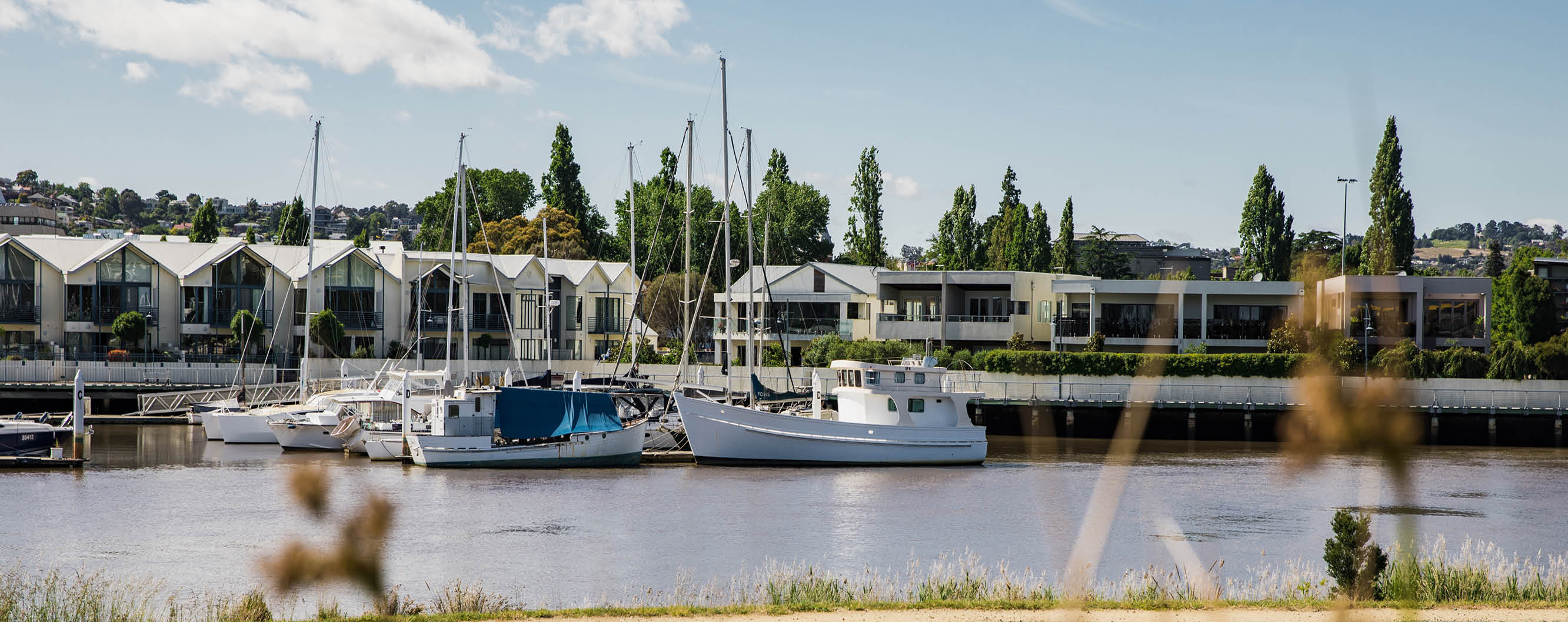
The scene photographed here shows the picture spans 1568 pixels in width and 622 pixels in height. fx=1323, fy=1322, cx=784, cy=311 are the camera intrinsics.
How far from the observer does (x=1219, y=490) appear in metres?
36.5

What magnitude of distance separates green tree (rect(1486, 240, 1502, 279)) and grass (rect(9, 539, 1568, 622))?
9026cm

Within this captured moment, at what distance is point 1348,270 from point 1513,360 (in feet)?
70.0

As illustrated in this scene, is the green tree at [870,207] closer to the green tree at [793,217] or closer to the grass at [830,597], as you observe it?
the green tree at [793,217]

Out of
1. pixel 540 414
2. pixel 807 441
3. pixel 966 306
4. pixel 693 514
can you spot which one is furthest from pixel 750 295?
pixel 966 306

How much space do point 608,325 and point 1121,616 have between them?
63.7 meters

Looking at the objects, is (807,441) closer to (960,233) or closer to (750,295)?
(750,295)

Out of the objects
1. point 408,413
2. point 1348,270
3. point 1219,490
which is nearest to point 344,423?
point 408,413

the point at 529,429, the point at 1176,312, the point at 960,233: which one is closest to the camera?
the point at 529,429

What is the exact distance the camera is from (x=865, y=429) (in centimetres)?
4238

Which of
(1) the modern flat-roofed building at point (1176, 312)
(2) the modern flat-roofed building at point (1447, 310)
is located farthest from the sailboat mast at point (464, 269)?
(2) the modern flat-roofed building at point (1447, 310)

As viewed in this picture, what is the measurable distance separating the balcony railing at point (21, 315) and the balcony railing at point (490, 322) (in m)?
20.1

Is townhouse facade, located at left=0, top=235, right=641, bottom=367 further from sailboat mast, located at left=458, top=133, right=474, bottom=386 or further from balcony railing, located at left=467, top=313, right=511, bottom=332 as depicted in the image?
sailboat mast, located at left=458, top=133, right=474, bottom=386

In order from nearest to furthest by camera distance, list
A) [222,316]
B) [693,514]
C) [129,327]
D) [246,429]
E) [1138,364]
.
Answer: [693,514], [246,429], [1138,364], [129,327], [222,316]

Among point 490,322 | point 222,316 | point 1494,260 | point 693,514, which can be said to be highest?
point 1494,260
